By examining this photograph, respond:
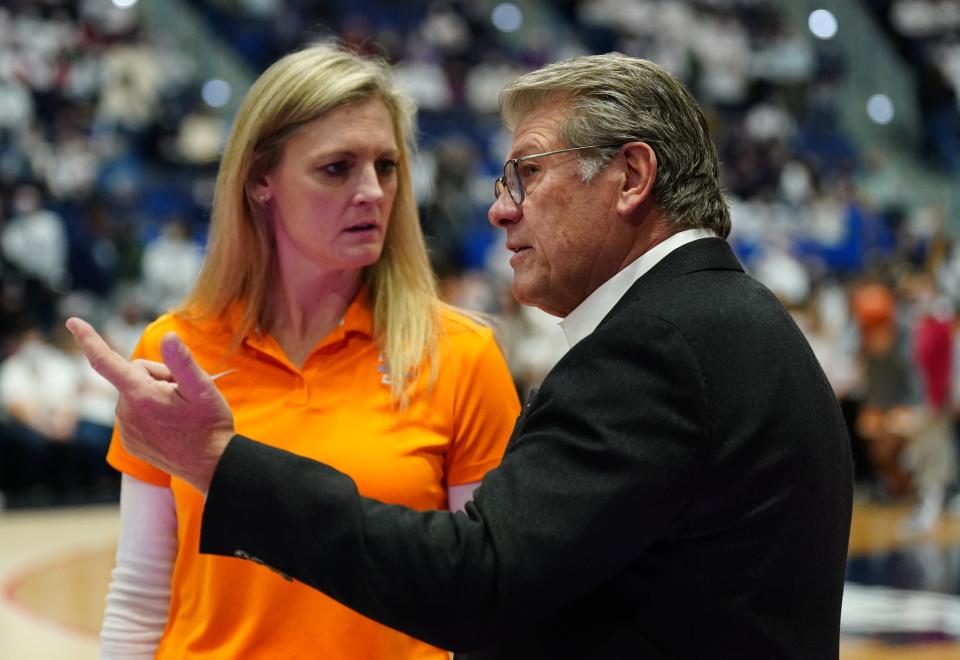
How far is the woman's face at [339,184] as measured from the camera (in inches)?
85.3

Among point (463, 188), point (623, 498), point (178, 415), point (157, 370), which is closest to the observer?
point (623, 498)

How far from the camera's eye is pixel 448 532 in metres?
1.39

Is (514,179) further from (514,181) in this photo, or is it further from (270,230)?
(270,230)

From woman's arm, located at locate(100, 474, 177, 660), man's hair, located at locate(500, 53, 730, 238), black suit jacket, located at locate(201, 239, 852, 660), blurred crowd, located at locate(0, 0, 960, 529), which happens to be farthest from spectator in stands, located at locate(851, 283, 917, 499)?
black suit jacket, located at locate(201, 239, 852, 660)

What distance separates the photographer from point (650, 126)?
1.62 m

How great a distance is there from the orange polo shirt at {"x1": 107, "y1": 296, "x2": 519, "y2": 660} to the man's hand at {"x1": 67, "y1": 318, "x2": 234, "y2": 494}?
0.51 metres


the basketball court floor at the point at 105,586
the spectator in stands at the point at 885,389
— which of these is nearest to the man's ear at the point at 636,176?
the basketball court floor at the point at 105,586

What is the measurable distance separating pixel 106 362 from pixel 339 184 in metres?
0.76

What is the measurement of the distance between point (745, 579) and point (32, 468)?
8.87 m

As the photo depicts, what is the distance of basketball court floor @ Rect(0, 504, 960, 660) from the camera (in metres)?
5.21

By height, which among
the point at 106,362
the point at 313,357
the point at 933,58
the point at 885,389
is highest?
the point at 933,58

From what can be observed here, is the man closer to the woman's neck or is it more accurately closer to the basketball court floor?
the woman's neck

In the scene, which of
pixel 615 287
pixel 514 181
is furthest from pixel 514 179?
pixel 615 287

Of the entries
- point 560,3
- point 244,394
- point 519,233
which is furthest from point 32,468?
point 560,3
